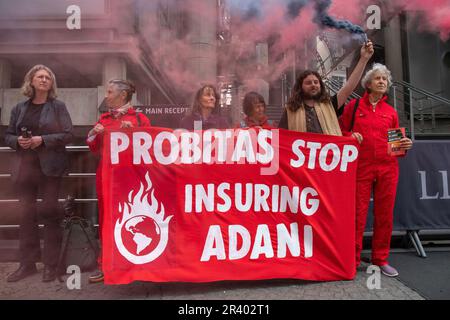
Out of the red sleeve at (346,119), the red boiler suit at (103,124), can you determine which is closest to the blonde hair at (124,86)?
the red boiler suit at (103,124)

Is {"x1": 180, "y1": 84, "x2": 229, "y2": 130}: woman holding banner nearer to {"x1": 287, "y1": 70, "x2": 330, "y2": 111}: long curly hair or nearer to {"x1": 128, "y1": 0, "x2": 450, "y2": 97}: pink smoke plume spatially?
{"x1": 287, "y1": 70, "x2": 330, "y2": 111}: long curly hair

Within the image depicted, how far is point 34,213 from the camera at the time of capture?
2.97m

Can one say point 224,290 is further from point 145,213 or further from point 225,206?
point 145,213

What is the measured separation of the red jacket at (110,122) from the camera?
8.96 ft

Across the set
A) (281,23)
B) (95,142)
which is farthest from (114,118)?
(281,23)

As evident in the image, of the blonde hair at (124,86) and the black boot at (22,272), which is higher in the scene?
the blonde hair at (124,86)

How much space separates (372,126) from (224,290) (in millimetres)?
1836

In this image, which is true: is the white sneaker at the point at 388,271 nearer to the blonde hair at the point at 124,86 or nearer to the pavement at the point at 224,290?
the pavement at the point at 224,290

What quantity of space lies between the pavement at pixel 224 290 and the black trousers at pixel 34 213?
0.23 metres

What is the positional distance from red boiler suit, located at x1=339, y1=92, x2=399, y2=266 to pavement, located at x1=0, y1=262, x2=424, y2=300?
1.17ft

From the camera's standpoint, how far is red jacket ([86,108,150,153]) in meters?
2.73

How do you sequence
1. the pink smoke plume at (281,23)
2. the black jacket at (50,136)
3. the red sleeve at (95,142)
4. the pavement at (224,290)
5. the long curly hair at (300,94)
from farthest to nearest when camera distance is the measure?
the pink smoke plume at (281,23) < the long curly hair at (300,94) < the black jacket at (50,136) < the red sleeve at (95,142) < the pavement at (224,290)
